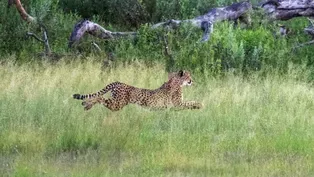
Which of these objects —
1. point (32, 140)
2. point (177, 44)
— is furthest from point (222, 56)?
point (32, 140)

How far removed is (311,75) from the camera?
533 inches

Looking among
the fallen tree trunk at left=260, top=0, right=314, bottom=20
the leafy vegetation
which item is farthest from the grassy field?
the fallen tree trunk at left=260, top=0, right=314, bottom=20

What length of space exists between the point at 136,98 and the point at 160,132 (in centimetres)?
145

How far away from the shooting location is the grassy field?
7805 millimetres

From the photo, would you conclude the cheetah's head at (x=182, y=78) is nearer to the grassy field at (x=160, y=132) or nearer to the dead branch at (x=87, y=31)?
the grassy field at (x=160, y=132)

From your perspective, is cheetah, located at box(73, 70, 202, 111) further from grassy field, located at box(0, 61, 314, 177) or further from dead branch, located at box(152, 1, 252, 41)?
dead branch, located at box(152, 1, 252, 41)

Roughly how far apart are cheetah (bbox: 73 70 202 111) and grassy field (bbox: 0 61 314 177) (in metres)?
0.16

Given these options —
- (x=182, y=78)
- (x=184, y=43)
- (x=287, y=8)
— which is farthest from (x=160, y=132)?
(x=287, y=8)

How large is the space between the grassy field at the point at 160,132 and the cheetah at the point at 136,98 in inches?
6.3

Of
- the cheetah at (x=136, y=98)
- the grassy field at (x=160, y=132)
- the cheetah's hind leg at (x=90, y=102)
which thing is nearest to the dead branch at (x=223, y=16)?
the grassy field at (x=160, y=132)

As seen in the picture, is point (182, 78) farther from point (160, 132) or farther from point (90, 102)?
point (160, 132)

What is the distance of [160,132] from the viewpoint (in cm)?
915

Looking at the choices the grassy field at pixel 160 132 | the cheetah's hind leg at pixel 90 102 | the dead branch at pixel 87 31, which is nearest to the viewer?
the grassy field at pixel 160 132

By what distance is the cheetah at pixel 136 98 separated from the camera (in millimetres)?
10398
